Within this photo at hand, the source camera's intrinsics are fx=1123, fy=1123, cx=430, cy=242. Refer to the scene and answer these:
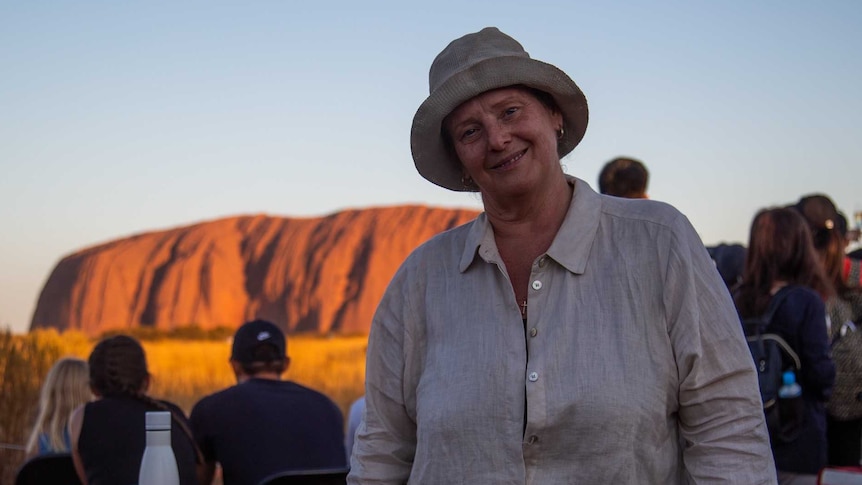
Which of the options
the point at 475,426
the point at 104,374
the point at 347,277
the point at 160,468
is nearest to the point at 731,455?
the point at 475,426

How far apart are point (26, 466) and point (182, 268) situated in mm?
53415

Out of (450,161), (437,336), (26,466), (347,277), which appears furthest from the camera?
(347,277)

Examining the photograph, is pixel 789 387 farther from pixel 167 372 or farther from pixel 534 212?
pixel 167 372

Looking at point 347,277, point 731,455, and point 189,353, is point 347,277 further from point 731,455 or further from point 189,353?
point 731,455

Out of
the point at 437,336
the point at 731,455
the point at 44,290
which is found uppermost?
the point at 437,336

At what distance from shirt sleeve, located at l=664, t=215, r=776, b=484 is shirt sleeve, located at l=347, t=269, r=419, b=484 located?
594 millimetres

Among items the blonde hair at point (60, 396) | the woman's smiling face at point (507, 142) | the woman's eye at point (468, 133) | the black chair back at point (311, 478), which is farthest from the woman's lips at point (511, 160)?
the blonde hair at point (60, 396)

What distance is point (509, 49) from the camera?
7.65ft

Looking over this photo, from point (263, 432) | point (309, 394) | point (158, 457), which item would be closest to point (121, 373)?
point (263, 432)

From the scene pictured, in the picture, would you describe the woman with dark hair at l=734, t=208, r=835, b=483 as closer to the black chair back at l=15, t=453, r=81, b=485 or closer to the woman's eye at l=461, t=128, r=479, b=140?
the woman's eye at l=461, t=128, r=479, b=140

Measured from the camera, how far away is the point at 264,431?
470cm

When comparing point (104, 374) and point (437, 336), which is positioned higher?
point (437, 336)

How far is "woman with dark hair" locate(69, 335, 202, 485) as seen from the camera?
14.0ft

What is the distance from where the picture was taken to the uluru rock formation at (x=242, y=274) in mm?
54688
